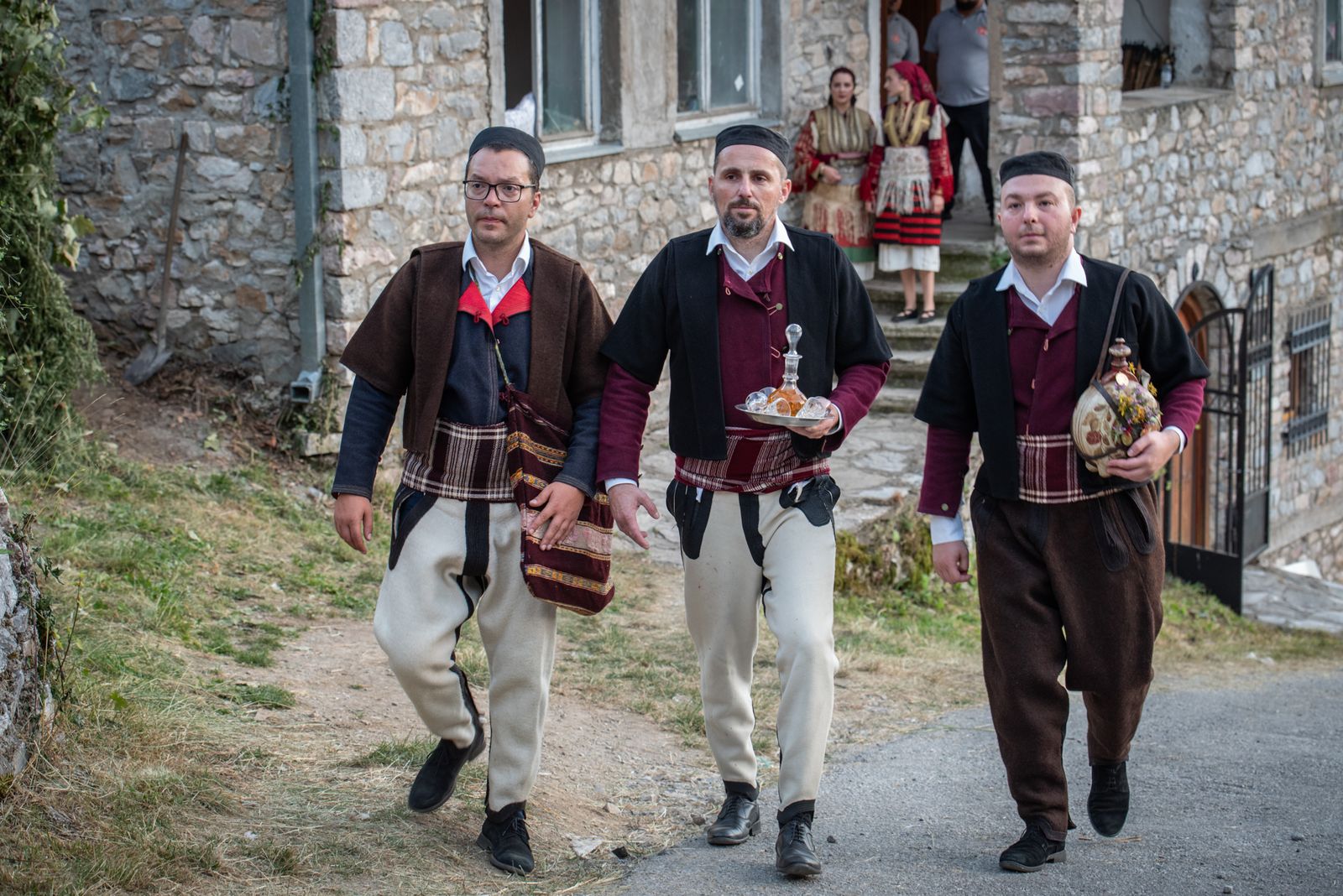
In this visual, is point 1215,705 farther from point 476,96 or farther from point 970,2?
point 970,2

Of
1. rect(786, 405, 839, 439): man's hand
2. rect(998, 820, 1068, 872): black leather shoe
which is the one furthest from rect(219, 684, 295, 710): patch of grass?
rect(998, 820, 1068, 872): black leather shoe

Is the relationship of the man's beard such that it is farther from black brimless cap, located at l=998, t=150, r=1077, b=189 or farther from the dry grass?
the dry grass

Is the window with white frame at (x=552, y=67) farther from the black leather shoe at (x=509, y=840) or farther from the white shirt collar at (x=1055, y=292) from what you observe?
the black leather shoe at (x=509, y=840)

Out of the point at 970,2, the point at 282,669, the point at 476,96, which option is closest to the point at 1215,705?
the point at 282,669

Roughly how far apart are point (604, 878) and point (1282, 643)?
6696 millimetres

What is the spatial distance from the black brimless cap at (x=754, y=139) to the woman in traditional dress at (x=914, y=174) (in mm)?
6412

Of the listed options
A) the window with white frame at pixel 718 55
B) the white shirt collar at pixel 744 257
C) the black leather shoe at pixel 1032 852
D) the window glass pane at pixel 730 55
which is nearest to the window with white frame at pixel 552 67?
the window with white frame at pixel 718 55

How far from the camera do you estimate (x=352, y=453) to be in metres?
3.78

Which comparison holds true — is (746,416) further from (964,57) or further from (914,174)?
(964,57)

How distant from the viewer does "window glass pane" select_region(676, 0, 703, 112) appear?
32.3ft

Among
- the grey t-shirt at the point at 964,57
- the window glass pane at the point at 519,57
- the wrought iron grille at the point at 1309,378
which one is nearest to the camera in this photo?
the window glass pane at the point at 519,57

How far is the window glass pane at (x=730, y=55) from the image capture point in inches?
399

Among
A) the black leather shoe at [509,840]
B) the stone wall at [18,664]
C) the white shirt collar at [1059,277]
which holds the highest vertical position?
the white shirt collar at [1059,277]

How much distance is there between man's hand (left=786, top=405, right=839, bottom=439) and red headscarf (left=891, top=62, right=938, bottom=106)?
6.86 metres
